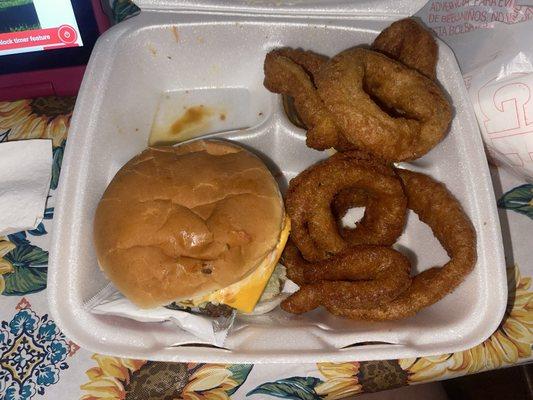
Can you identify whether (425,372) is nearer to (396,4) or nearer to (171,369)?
(171,369)

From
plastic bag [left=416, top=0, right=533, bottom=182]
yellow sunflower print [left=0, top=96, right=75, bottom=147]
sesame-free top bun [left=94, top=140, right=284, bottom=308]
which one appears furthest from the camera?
yellow sunflower print [left=0, top=96, right=75, bottom=147]

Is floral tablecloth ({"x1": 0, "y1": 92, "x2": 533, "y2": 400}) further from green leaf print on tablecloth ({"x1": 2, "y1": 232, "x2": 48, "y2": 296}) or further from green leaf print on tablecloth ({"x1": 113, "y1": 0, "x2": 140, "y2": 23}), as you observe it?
green leaf print on tablecloth ({"x1": 113, "y1": 0, "x2": 140, "y2": 23})

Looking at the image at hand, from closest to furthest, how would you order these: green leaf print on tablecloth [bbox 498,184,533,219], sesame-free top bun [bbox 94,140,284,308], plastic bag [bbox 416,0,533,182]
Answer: sesame-free top bun [bbox 94,140,284,308] → plastic bag [bbox 416,0,533,182] → green leaf print on tablecloth [bbox 498,184,533,219]

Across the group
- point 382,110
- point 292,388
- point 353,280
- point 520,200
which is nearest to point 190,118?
point 382,110

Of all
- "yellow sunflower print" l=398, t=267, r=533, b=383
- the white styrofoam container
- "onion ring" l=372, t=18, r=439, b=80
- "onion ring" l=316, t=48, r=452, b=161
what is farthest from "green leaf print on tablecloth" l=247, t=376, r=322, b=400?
"onion ring" l=372, t=18, r=439, b=80

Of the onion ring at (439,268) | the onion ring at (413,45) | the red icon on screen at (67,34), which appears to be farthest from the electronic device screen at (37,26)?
the onion ring at (439,268)

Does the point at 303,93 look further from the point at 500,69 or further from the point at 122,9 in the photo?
the point at 122,9
